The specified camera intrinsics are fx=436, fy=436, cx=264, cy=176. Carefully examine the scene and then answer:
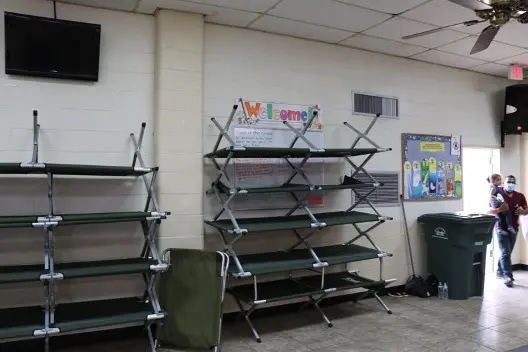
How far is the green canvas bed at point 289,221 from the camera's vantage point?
385 cm

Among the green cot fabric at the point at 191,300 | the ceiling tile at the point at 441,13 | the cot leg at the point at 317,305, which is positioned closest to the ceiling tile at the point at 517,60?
the ceiling tile at the point at 441,13

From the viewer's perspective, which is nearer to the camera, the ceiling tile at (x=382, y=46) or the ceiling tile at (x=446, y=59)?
the ceiling tile at (x=382, y=46)

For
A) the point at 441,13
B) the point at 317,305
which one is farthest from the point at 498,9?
the point at 317,305

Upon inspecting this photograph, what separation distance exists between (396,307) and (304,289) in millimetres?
1258

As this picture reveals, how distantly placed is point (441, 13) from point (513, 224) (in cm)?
328

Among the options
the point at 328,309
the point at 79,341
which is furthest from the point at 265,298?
the point at 79,341

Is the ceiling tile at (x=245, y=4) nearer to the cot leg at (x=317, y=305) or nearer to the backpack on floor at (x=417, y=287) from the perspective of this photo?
the cot leg at (x=317, y=305)

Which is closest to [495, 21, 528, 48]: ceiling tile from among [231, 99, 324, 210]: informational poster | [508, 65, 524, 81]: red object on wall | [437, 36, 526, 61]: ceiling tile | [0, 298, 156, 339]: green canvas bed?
[437, 36, 526, 61]: ceiling tile

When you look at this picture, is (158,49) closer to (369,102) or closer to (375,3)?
(375,3)

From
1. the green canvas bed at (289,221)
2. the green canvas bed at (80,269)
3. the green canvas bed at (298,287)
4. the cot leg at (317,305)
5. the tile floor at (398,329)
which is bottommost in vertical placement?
the tile floor at (398,329)

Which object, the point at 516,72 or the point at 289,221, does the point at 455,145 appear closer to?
the point at 516,72

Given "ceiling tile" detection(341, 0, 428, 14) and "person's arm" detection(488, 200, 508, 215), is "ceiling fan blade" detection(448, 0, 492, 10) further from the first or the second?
"person's arm" detection(488, 200, 508, 215)

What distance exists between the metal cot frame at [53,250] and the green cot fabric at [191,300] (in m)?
0.15

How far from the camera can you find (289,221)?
411 centimetres
